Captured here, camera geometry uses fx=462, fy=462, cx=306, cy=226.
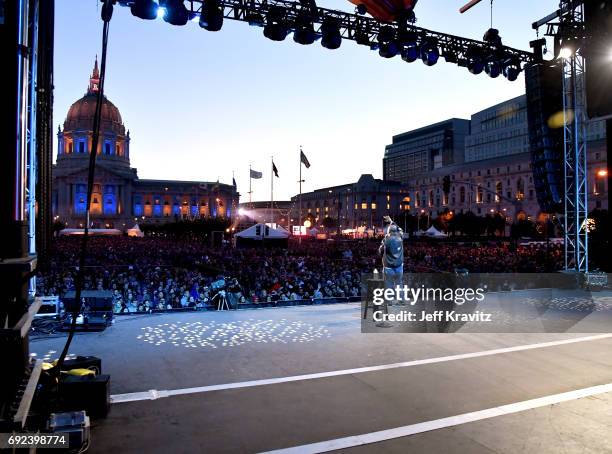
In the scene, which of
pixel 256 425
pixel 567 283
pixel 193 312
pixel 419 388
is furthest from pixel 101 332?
pixel 567 283

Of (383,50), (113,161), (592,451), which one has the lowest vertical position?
(592,451)

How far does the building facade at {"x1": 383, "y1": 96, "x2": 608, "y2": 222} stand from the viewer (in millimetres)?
75812

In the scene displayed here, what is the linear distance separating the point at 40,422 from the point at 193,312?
7545mm

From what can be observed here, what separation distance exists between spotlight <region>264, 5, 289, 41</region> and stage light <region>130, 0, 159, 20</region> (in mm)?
3177

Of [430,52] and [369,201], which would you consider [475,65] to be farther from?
[369,201]

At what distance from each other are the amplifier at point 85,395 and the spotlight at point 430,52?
1409cm

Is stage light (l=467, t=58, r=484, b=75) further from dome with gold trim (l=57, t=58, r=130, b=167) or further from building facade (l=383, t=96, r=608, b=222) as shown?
dome with gold trim (l=57, t=58, r=130, b=167)

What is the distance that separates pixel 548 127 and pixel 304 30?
9.66 metres

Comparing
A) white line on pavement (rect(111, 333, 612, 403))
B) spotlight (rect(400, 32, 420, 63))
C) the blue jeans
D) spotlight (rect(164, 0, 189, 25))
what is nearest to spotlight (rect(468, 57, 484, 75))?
spotlight (rect(400, 32, 420, 63))

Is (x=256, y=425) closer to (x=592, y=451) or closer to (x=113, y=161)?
(x=592, y=451)

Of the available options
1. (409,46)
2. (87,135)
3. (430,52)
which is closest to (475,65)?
(430,52)

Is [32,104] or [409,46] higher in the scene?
[409,46]

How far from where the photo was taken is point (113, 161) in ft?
432

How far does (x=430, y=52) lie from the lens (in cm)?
1543
